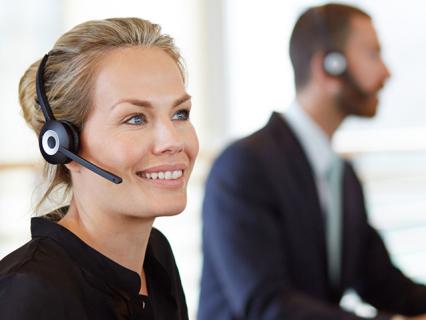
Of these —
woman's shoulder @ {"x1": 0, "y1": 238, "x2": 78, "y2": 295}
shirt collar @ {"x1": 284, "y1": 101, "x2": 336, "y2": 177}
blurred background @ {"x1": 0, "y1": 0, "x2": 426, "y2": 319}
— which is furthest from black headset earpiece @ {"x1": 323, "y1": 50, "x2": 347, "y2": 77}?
blurred background @ {"x1": 0, "y1": 0, "x2": 426, "y2": 319}

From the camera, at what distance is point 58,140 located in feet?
3.92

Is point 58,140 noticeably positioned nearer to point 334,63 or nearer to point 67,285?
point 67,285

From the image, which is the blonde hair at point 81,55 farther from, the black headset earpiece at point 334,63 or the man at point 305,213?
the black headset earpiece at point 334,63

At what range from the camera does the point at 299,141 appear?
1983 millimetres

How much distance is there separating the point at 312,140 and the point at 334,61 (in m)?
0.27

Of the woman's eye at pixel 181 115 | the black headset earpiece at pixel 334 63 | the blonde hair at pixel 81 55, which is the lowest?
the black headset earpiece at pixel 334 63

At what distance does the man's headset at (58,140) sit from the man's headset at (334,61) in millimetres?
1075

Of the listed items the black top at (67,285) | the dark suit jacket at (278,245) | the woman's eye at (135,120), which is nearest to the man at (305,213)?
the dark suit jacket at (278,245)

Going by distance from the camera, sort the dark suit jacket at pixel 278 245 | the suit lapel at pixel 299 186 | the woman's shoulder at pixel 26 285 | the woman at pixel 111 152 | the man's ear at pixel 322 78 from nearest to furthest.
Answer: the woman's shoulder at pixel 26 285
the woman at pixel 111 152
the dark suit jacket at pixel 278 245
the suit lapel at pixel 299 186
the man's ear at pixel 322 78

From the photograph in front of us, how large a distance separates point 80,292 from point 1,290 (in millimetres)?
123

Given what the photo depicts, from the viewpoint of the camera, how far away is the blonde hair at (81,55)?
1.22m

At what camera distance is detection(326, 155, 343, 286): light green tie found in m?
1.93

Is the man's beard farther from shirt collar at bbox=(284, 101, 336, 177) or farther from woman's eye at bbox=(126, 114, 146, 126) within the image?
woman's eye at bbox=(126, 114, 146, 126)

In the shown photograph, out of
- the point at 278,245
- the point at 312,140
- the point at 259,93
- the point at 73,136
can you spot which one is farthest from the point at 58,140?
the point at 259,93
